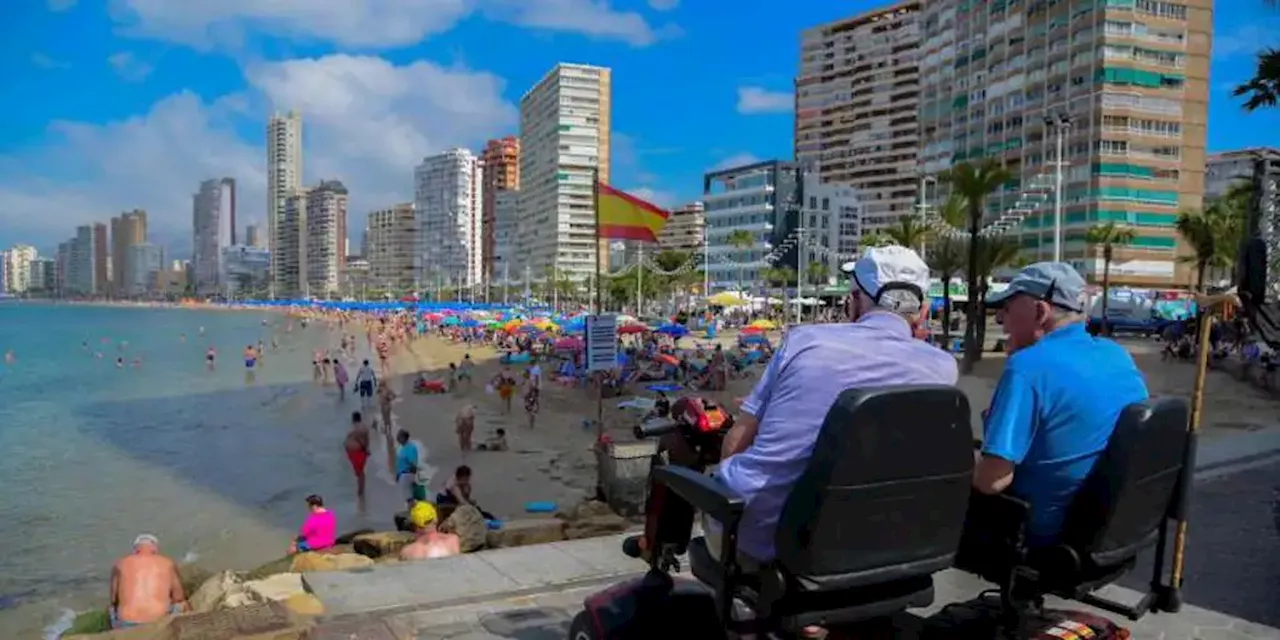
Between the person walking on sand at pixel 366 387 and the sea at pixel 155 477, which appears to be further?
the person walking on sand at pixel 366 387

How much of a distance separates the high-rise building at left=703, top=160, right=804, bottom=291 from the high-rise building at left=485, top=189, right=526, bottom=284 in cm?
5455

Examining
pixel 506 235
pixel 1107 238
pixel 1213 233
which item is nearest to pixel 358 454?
pixel 1213 233

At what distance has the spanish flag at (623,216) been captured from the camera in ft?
39.0

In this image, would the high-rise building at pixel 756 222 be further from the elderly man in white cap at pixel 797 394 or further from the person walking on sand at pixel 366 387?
the elderly man in white cap at pixel 797 394

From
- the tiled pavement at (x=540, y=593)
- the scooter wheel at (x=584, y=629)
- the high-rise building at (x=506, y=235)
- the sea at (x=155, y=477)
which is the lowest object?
the sea at (x=155, y=477)

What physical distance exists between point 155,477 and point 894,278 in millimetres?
17761

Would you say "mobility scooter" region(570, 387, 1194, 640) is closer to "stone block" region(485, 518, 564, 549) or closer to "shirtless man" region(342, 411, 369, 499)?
"stone block" region(485, 518, 564, 549)

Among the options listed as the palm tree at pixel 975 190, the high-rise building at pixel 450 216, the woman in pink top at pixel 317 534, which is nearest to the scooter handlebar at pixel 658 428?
the woman in pink top at pixel 317 534

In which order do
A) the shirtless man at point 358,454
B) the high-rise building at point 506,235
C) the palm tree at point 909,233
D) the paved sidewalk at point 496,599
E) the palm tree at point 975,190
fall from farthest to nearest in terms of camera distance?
the high-rise building at point 506,235 < the palm tree at point 909,233 < the palm tree at point 975,190 < the shirtless man at point 358,454 < the paved sidewalk at point 496,599

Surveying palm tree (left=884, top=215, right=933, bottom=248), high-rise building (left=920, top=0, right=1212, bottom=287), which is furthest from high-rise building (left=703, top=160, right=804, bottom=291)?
palm tree (left=884, top=215, right=933, bottom=248)

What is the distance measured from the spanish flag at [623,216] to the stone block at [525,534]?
578 centimetres

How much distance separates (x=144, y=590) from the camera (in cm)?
636

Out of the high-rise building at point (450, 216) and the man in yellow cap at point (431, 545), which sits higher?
the high-rise building at point (450, 216)

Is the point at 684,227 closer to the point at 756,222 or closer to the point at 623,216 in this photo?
the point at 756,222
